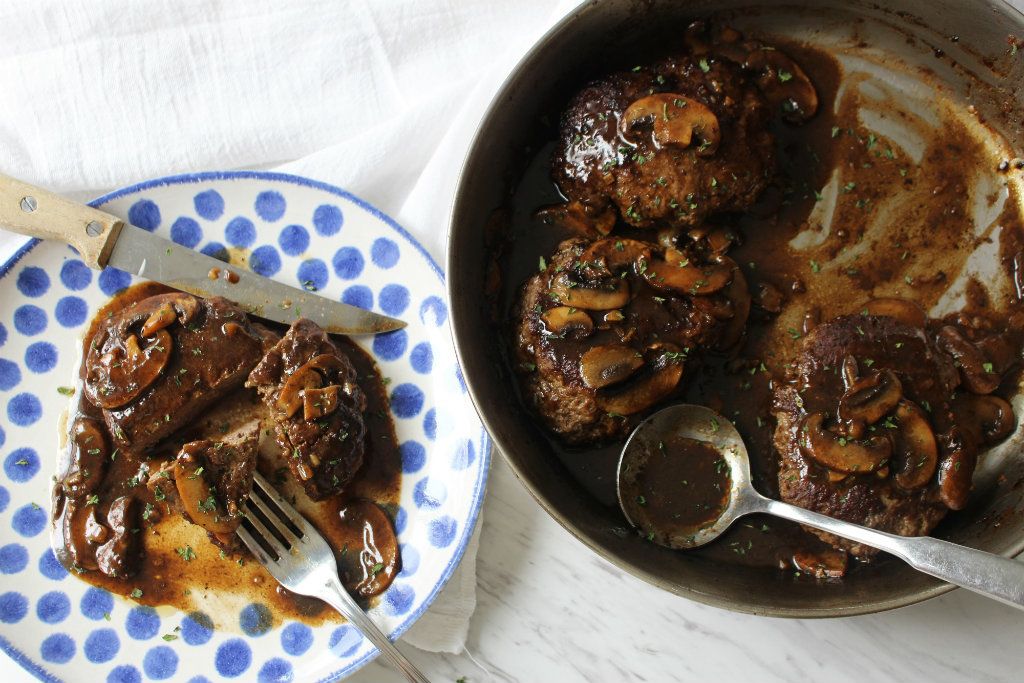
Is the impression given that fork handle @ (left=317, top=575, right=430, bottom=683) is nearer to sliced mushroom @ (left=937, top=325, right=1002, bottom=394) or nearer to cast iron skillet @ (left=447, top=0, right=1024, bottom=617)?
cast iron skillet @ (left=447, top=0, right=1024, bottom=617)

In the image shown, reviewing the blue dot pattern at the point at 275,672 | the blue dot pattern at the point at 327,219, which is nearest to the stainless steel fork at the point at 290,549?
the blue dot pattern at the point at 275,672

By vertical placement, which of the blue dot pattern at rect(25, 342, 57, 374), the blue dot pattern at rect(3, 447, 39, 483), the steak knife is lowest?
the blue dot pattern at rect(3, 447, 39, 483)

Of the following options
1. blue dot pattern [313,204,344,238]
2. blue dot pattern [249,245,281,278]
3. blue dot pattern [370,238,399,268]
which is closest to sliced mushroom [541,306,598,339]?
blue dot pattern [370,238,399,268]

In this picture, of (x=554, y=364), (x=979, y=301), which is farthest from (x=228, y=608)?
(x=979, y=301)

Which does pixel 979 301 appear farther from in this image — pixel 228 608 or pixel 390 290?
pixel 228 608

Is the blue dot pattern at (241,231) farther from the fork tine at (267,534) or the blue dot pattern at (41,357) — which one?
the fork tine at (267,534)

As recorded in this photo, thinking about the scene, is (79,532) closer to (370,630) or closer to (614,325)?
(370,630)

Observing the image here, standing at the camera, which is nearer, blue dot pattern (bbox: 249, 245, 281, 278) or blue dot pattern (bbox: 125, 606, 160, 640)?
blue dot pattern (bbox: 125, 606, 160, 640)

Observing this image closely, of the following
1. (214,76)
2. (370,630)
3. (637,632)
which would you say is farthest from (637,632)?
(214,76)
